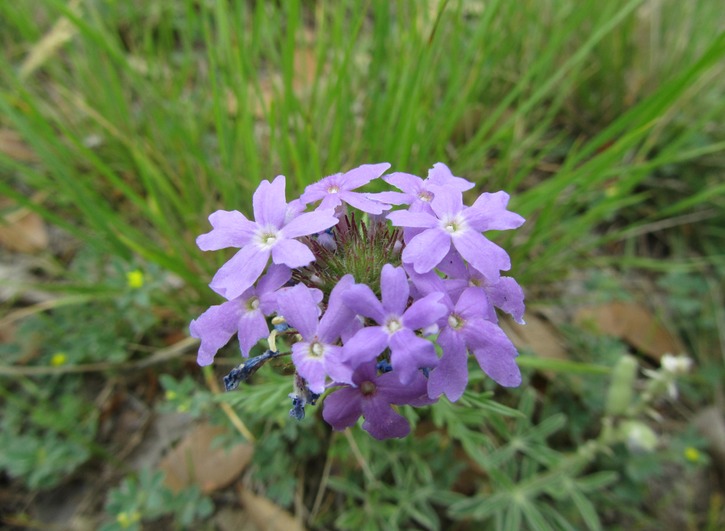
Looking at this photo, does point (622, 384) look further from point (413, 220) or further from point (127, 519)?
point (127, 519)

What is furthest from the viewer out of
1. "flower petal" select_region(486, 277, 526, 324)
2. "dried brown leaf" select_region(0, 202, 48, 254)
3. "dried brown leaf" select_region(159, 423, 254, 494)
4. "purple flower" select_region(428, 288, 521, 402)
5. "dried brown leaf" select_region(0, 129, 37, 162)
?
"dried brown leaf" select_region(0, 129, 37, 162)

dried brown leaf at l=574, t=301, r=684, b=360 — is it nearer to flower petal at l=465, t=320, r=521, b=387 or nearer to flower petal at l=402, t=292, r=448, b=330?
flower petal at l=465, t=320, r=521, b=387

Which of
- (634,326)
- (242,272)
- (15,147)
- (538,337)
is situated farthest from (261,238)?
(15,147)

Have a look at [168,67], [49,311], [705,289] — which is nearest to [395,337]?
[49,311]

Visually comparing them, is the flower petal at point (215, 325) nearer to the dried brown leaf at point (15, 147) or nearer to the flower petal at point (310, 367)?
the flower petal at point (310, 367)

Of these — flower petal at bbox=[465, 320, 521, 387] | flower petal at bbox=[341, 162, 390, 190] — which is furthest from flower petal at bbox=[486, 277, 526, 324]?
flower petal at bbox=[341, 162, 390, 190]

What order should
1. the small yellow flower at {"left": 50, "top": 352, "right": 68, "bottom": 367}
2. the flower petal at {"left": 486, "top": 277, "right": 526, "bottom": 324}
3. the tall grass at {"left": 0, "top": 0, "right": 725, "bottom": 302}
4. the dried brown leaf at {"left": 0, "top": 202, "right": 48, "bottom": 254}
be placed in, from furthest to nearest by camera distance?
the dried brown leaf at {"left": 0, "top": 202, "right": 48, "bottom": 254}, the small yellow flower at {"left": 50, "top": 352, "right": 68, "bottom": 367}, the tall grass at {"left": 0, "top": 0, "right": 725, "bottom": 302}, the flower petal at {"left": 486, "top": 277, "right": 526, "bottom": 324}

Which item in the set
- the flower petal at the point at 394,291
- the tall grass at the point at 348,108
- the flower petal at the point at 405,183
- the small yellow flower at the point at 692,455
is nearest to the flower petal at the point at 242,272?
the flower petal at the point at 394,291
